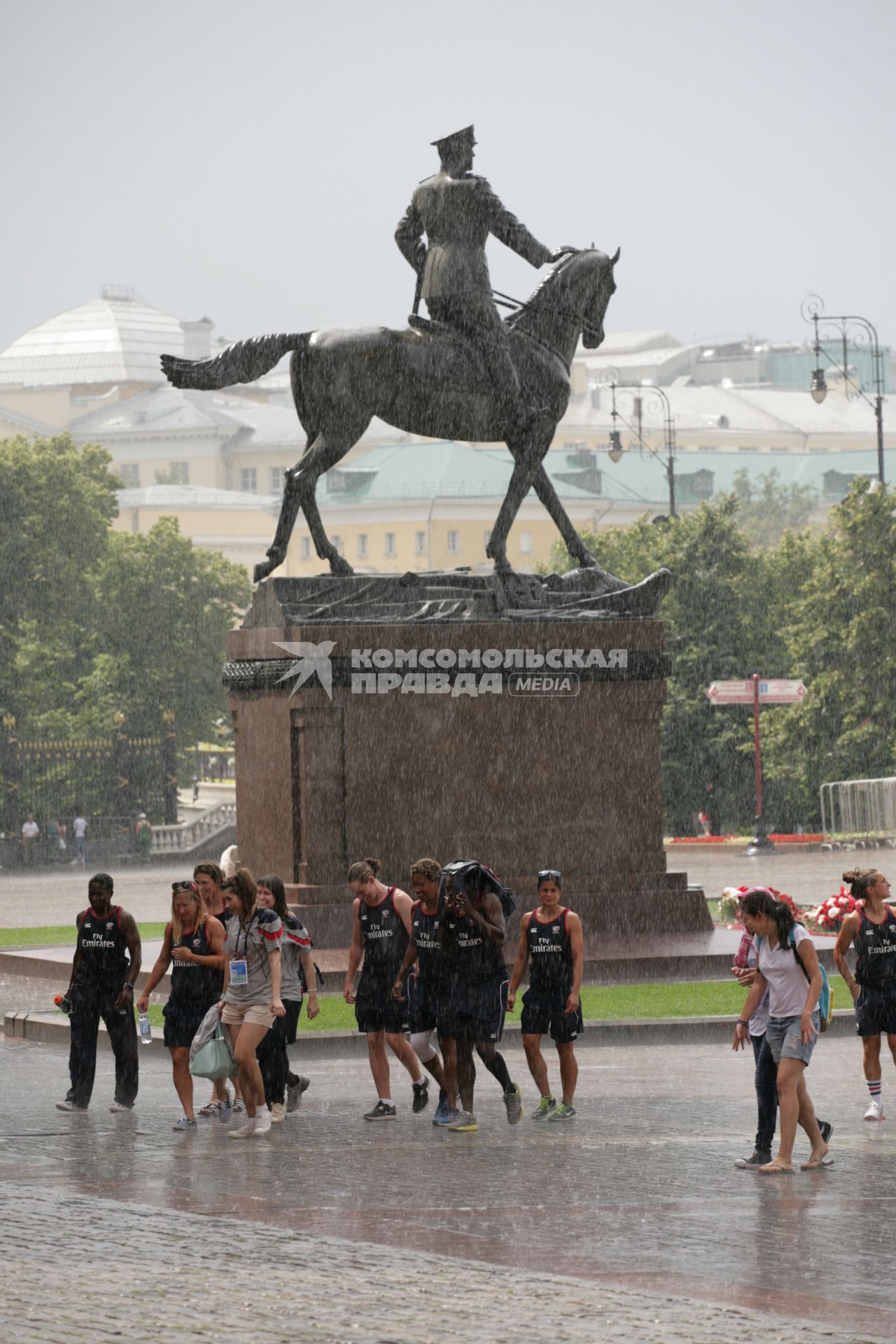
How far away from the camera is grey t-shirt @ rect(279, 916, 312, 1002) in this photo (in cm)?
1263

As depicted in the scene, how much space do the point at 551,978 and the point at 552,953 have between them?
127 mm

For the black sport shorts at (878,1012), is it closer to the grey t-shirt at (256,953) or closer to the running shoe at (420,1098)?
the running shoe at (420,1098)

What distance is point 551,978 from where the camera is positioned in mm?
12906

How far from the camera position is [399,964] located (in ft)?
43.0

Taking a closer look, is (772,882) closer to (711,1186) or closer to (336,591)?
(336,591)

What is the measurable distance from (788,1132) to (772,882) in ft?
72.9

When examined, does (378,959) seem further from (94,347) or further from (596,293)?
(94,347)

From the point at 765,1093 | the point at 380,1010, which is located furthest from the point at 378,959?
the point at 765,1093

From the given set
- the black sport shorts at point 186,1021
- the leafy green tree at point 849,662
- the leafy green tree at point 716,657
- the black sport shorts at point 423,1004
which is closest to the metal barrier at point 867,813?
the leafy green tree at point 849,662

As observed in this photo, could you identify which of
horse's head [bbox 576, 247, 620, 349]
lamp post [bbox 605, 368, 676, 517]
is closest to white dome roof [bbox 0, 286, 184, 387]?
lamp post [bbox 605, 368, 676, 517]

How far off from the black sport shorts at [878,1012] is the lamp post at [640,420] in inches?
1603

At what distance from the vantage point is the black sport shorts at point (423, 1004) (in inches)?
497

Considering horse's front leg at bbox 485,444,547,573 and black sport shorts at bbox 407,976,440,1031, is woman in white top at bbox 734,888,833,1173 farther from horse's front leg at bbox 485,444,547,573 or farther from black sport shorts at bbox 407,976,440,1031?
horse's front leg at bbox 485,444,547,573

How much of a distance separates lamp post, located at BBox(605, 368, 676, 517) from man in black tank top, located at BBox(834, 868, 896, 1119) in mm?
40622
